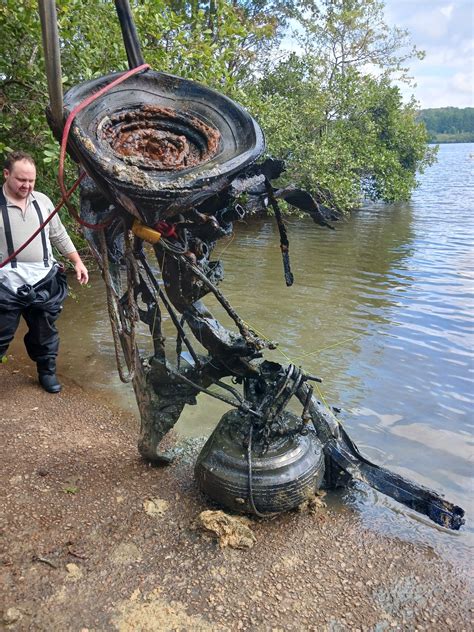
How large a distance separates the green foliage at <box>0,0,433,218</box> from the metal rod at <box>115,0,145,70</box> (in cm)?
159

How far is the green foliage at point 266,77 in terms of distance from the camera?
5805mm

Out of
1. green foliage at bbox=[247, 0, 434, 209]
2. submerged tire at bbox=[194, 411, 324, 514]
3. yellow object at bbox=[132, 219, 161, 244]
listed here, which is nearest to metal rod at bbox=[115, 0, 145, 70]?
yellow object at bbox=[132, 219, 161, 244]

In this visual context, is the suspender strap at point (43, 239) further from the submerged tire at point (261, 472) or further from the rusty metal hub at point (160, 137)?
the submerged tire at point (261, 472)

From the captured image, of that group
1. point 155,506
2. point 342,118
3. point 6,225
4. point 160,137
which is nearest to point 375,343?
point 155,506

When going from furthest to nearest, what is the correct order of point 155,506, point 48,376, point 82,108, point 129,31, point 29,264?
1. point 48,376
2. point 29,264
3. point 155,506
4. point 129,31
5. point 82,108

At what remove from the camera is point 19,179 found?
392 centimetres

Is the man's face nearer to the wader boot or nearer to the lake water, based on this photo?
the wader boot

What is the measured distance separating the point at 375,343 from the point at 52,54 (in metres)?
6.02

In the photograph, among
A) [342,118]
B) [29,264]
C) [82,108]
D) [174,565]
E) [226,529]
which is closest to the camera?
[82,108]

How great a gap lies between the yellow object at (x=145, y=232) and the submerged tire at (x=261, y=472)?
4.84 ft

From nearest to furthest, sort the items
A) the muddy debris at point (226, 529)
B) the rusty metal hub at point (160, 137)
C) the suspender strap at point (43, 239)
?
the rusty metal hub at point (160, 137), the muddy debris at point (226, 529), the suspender strap at point (43, 239)

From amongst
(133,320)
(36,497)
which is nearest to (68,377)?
(36,497)

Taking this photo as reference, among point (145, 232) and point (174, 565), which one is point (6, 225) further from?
point (174, 565)

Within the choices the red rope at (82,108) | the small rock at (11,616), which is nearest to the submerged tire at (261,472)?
the small rock at (11,616)
